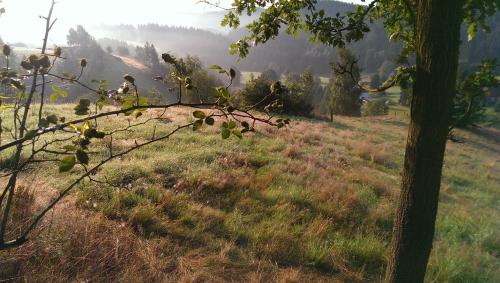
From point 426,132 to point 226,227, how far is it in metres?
3.21

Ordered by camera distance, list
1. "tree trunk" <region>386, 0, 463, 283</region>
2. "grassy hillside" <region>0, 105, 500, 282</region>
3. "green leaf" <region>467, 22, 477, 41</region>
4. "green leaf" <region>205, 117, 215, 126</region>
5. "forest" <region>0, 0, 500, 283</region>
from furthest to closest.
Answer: "grassy hillside" <region>0, 105, 500, 282</region>, "green leaf" <region>467, 22, 477, 41</region>, "tree trunk" <region>386, 0, 463, 283</region>, "forest" <region>0, 0, 500, 283</region>, "green leaf" <region>205, 117, 215, 126</region>

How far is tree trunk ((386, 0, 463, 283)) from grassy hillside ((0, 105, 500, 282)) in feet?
5.21

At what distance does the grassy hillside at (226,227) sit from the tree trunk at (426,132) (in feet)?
5.21

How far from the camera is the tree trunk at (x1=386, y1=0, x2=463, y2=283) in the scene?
82.0 inches

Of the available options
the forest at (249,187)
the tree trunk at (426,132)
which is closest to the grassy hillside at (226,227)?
the forest at (249,187)

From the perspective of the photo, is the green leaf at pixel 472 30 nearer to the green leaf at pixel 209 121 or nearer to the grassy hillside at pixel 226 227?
the green leaf at pixel 209 121

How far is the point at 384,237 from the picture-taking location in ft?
16.7

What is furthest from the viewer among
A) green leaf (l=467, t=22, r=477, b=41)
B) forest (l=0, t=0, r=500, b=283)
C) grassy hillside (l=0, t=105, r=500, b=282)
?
grassy hillside (l=0, t=105, r=500, b=282)

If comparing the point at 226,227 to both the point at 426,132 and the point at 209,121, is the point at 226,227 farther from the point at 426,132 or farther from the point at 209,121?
the point at 209,121

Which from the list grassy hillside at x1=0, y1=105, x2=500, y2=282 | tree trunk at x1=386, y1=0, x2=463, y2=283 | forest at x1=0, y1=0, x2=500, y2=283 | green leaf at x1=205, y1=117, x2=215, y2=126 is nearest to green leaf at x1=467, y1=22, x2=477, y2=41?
forest at x1=0, y1=0, x2=500, y2=283

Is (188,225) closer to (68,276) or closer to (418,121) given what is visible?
(68,276)

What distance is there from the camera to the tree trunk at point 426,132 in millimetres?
2082

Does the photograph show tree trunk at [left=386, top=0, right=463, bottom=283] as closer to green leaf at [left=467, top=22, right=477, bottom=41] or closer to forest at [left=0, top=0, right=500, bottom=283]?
forest at [left=0, top=0, right=500, bottom=283]

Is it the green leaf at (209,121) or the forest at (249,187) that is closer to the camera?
the green leaf at (209,121)
